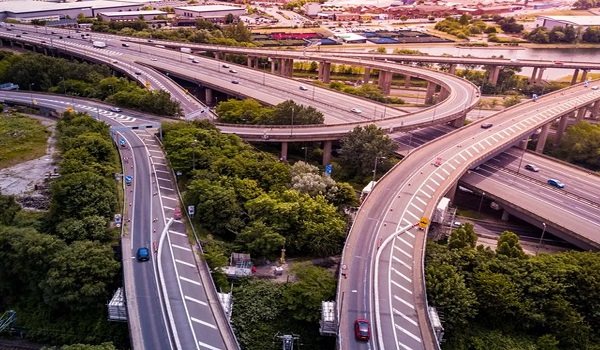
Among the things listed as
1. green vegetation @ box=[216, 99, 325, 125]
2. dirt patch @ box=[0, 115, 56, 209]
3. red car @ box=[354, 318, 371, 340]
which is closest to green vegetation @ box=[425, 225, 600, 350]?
red car @ box=[354, 318, 371, 340]

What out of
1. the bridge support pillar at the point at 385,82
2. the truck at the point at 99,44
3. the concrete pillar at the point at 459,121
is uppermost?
the truck at the point at 99,44

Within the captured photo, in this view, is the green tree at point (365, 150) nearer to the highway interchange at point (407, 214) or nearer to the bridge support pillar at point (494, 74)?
the highway interchange at point (407, 214)

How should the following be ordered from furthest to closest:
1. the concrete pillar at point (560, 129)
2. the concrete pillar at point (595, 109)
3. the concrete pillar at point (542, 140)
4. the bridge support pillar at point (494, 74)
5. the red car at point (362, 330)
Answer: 1. the bridge support pillar at point (494, 74)
2. the concrete pillar at point (595, 109)
3. the concrete pillar at point (560, 129)
4. the concrete pillar at point (542, 140)
5. the red car at point (362, 330)

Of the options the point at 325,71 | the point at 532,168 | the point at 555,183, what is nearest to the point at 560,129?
the point at 532,168

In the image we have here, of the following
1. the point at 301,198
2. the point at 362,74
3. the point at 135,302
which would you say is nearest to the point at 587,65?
the point at 362,74

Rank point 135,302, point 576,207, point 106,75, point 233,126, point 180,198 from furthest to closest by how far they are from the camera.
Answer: point 106,75, point 233,126, point 576,207, point 180,198, point 135,302

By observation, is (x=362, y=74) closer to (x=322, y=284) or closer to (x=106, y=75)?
(x=106, y=75)

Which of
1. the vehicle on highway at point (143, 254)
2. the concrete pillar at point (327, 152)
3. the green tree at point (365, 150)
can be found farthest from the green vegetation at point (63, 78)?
the vehicle on highway at point (143, 254)
